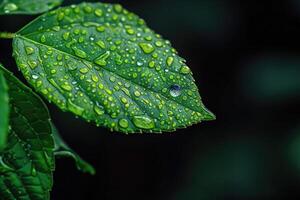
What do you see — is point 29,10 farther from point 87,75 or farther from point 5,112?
point 5,112

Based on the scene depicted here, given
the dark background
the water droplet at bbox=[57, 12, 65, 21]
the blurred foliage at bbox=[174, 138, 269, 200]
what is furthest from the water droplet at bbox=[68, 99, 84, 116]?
the blurred foliage at bbox=[174, 138, 269, 200]

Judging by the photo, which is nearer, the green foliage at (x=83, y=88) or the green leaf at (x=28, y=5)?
the green foliage at (x=83, y=88)

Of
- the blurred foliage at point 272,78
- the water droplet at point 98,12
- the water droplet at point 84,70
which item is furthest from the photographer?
the blurred foliage at point 272,78

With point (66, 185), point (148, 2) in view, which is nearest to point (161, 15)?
point (148, 2)

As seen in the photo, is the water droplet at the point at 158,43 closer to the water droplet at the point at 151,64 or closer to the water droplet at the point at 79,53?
the water droplet at the point at 151,64

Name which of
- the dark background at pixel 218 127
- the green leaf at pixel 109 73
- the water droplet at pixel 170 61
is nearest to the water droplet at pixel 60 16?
the green leaf at pixel 109 73

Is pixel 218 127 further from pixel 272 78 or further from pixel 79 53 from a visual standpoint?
pixel 79 53

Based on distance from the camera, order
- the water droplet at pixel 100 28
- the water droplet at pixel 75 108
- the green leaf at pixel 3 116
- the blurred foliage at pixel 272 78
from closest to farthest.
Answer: the green leaf at pixel 3 116, the water droplet at pixel 75 108, the water droplet at pixel 100 28, the blurred foliage at pixel 272 78

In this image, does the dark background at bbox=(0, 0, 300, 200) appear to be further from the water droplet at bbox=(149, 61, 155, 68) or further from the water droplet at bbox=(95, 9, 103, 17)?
the water droplet at bbox=(149, 61, 155, 68)

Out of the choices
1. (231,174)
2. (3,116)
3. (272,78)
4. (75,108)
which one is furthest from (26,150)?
(272,78)
